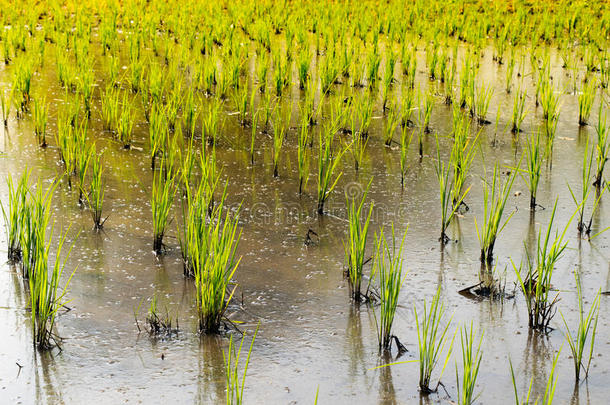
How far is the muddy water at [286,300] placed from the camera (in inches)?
96.0

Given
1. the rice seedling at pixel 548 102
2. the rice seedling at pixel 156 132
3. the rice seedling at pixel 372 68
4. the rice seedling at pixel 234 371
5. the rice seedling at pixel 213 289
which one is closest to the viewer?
the rice seedling at pixel 234 371

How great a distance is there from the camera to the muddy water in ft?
8.00

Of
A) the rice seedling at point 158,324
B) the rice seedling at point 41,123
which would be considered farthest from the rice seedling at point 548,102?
the rice seedling at point 158,324

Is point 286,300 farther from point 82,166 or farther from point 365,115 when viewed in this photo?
point 365,115

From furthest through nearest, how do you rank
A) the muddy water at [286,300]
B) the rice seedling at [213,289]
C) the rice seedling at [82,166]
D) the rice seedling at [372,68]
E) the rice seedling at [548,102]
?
the rice seedling at [372,68]
the rice seedling at [548,102]
the rice seedling at [82,166]
the rice seedling at [213,289]
the muddy water at [286,300]

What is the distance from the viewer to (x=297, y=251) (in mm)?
3510

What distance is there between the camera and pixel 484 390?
245cm

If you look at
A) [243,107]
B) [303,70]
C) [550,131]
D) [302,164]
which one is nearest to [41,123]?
[243,107]

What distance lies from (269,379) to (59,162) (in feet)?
8.61

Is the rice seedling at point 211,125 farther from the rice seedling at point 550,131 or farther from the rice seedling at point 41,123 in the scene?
the rice seedling at point 550,131

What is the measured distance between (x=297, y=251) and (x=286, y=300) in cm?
51

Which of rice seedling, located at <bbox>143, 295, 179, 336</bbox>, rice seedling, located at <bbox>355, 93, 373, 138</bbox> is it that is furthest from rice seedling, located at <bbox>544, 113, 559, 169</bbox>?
rice seedling, located at <bbox>143, 295, 179, 336</bbox>

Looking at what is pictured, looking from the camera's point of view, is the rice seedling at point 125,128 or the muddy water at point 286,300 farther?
the rice seedling at point 125,128

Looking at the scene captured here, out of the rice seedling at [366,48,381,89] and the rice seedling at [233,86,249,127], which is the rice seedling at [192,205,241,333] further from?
the rice seedling at [366,48,381,89]
